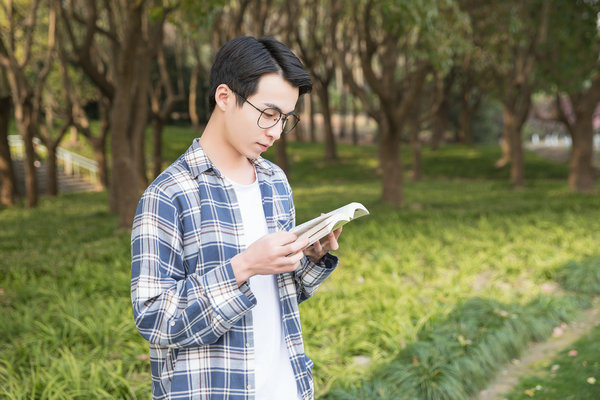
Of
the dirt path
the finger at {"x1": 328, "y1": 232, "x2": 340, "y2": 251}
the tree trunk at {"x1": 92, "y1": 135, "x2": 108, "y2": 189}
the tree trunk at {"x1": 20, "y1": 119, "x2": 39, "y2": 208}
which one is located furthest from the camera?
the tree trunk at {"x1": 92, "y1": 135, "x2": 108, "y2": 189}

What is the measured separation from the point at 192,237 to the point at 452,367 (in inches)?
125

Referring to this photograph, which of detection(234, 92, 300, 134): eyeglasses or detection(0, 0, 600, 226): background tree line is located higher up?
detection(0, 0, 600, 226): background tree line

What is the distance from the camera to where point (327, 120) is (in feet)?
76.1

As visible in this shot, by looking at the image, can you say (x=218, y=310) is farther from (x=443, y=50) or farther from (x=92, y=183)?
(x=92, y=183)

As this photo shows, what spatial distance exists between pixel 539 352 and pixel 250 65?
451 cm

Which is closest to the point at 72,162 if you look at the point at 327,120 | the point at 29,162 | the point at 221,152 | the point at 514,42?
the point at 29,162

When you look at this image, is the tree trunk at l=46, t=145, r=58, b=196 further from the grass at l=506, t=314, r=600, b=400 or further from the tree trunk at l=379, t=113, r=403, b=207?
the grass at l=506, t=314, r=600, b=400

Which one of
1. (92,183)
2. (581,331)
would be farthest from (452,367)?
(92,183)

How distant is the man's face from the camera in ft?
5.59

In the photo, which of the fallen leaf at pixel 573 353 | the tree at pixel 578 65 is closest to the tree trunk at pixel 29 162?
the fallen leaf at pixel 573 353

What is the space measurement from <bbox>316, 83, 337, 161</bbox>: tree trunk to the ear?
21.1 meters

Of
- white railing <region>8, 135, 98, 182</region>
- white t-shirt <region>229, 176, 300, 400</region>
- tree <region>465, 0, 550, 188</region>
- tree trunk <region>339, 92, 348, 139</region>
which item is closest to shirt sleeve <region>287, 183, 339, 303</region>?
white t-shirt <region>229, 176, 300, 400</region>

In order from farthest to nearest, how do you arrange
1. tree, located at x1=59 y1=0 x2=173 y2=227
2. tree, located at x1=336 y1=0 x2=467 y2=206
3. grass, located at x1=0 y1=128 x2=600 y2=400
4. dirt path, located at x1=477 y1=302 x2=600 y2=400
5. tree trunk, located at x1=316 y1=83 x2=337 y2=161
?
tree trunk, located at x1=316 y1=83 x2=337 y2=161
tree, located at x1=59 y1=0 x2=173 y2=227
tree, located at x1=336 y1=0 x2=467 y2=206
dirt path, located at x1=477 y1=302 x2=600 y2=400
grass, located at x1=0 y1=128 x2=600 y2=400

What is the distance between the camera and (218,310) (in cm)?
153
